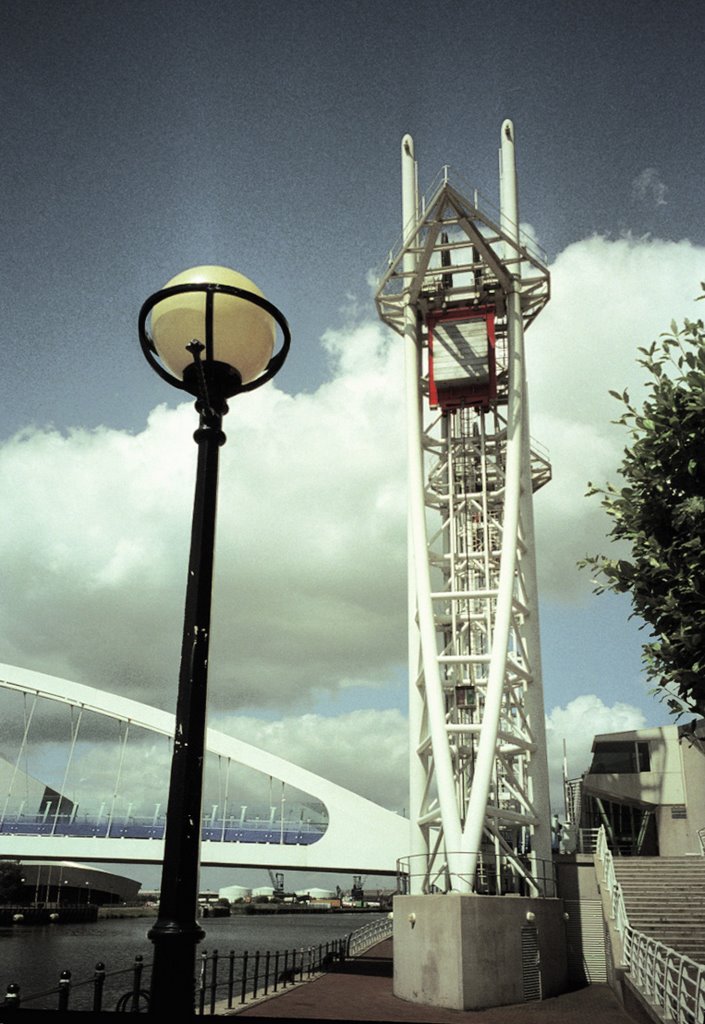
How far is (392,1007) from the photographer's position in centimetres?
2250

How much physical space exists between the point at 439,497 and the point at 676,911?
17.1 m

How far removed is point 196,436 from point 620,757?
134 feet

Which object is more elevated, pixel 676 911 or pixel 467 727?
pixel 467 727

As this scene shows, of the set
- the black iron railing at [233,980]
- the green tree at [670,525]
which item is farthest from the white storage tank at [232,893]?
the green tree at [670,525]

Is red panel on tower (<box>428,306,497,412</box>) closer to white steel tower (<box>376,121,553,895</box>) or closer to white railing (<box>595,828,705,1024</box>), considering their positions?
white steel tower (<box>376,121,553,895</box>)

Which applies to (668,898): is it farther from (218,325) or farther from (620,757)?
(218,325)

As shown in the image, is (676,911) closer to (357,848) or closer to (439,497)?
(439,497)

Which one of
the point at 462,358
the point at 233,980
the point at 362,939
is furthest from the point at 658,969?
the point at 362,939

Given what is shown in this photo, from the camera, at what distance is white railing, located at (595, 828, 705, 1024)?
36.5 ft

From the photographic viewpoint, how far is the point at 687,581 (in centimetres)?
1169

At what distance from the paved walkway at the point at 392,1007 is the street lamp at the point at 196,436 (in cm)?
1600

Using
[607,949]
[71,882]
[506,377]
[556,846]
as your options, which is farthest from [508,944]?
[71,882]

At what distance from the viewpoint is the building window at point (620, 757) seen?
4125cm

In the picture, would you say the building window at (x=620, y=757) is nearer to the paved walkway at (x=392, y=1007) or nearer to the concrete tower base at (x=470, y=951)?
the paved walkway at (x=392, y=1007)
